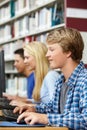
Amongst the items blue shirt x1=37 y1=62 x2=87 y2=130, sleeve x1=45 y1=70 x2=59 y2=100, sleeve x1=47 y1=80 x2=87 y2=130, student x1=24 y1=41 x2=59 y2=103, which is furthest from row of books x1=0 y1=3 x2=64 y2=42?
sleeve x1=47 y1=80 x2=87 y2=130

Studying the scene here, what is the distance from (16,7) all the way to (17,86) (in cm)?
120

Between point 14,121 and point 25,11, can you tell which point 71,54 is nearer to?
point 14,121

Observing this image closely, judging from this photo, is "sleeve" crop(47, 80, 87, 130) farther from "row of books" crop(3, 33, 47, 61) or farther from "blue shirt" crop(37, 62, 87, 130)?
"row of books" crop(3, 33, 47, 61)

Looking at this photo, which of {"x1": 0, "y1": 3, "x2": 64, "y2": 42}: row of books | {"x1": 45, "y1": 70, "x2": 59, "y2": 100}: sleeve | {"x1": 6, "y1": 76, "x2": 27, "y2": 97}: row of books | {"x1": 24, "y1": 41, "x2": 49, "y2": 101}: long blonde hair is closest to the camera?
{"x1": 45, "y1": 70, "x2": 59, "y2": 100}: sleeve

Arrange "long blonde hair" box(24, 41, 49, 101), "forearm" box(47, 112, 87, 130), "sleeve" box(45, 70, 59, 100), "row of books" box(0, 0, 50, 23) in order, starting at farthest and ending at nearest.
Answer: "row of books" box(0, 0, 50, 23)
"long blonde hair" box(24, 41, 49, 101)
"sleeve" box(45, 70, 59, 100)
"forearm" box(47, 112, 87, 130)

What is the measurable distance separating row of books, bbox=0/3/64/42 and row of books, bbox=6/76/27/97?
2.18 ft

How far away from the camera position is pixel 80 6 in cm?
350

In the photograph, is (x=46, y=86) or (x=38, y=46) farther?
(x=38, y=46)

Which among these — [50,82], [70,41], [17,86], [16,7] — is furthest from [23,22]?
[70,41]

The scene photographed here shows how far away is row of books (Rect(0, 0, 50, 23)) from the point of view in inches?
186

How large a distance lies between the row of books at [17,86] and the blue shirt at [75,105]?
10.1 feet

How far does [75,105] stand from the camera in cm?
183

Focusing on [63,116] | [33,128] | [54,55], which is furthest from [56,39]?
[33,128]

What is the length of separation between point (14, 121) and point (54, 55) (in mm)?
472
